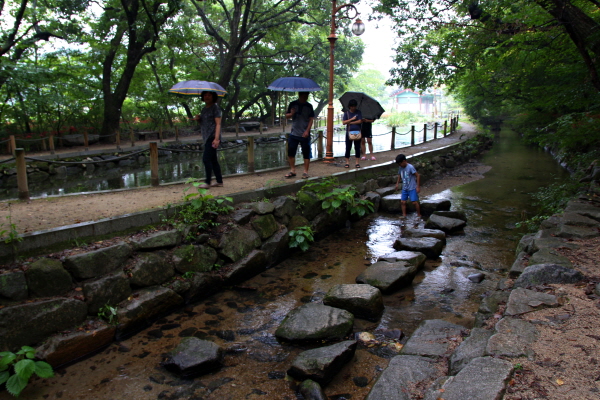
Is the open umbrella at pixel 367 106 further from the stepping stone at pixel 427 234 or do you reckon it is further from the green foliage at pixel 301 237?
the green foliage at pixel 301 237

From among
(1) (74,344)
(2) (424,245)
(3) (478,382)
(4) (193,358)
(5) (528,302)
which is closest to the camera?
(3) (478,382)

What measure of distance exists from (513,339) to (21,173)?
6856mm

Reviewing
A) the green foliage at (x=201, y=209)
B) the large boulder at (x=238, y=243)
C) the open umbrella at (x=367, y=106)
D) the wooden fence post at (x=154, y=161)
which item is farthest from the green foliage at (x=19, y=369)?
the open umbrella at (x=367, y=106)

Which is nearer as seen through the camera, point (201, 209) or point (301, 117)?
point (201, 209)

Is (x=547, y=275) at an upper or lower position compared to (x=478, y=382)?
upper

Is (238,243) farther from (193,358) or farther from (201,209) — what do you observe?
(193,358)

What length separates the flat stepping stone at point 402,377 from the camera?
3215mm

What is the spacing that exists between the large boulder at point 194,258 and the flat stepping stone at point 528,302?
154 inches

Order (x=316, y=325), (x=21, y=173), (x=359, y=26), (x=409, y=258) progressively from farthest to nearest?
(x=359, y=26) → (x=409, y=258) → (x=21, y=173) → (x=316, y=325)

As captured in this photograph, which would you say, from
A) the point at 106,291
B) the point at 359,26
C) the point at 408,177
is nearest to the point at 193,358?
the point at 106,291

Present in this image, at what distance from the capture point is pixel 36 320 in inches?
164

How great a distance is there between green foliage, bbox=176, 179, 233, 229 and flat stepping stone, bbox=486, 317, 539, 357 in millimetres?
4196

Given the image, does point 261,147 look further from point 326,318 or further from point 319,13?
point 326,318

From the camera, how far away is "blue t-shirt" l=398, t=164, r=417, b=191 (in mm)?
8930
